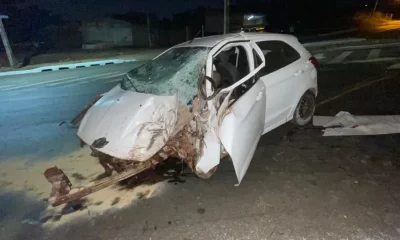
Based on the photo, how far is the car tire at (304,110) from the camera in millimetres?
4738

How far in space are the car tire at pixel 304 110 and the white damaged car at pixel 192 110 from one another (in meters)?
0.72

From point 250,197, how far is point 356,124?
9.30ft

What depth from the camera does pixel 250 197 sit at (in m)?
3.14

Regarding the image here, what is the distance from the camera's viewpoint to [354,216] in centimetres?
275

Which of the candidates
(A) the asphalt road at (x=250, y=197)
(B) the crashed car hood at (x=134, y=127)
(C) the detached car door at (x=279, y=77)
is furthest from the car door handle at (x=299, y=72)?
(B) the crashed car hood at (x=134, y=127)

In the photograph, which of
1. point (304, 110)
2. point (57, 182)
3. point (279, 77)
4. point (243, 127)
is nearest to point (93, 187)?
point (57, 182)

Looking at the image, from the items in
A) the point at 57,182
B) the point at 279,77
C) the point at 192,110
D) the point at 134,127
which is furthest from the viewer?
the point at 279,77

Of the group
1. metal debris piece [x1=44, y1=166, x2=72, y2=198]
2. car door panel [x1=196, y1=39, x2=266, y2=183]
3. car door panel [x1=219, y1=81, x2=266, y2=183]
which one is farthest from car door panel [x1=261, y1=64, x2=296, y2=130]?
metal debris piece [x1=44, y1=166, x2=72, y2=198]

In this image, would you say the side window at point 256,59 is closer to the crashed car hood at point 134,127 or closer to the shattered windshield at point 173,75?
the shattered windshield at point 173,75

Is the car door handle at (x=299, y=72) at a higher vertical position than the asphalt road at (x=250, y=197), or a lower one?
higher

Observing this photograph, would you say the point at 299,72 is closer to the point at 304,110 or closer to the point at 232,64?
the point at 304,110

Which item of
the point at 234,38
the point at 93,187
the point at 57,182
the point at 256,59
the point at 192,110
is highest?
the point at 234,38

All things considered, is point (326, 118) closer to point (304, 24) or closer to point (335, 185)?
point (335, 185)

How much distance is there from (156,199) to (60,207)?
1.12m
